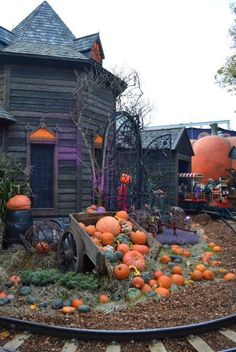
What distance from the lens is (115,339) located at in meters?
4.10

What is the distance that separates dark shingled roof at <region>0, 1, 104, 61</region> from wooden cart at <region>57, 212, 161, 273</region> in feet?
20.9

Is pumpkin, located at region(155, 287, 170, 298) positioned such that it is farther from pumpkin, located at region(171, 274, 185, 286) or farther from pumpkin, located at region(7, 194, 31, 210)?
pumpkin, located at region(7, 194, 31, 210)

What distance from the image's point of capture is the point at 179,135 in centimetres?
1795

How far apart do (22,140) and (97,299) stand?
6755mm

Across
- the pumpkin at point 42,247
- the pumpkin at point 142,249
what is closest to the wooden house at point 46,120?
the pumpkin at point 42,247

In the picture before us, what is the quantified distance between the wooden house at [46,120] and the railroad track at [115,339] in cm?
680

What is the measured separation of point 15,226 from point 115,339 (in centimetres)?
532

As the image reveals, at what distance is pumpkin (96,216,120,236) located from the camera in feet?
23.1

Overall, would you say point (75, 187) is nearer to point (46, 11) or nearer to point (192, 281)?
point (192, 281)

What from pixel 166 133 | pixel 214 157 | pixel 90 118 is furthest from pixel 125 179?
pixel 214 157

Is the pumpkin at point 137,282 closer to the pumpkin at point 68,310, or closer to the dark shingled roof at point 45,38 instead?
the pumpkin at point 68,310

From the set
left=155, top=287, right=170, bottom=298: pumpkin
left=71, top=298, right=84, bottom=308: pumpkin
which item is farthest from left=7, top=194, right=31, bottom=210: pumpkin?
left=155, top=287, right=170, bottom=298: pumpkin

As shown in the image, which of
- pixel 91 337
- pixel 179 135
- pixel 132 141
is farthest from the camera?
pixel 179 135

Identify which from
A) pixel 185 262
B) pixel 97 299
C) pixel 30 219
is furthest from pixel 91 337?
pixel 30 219
